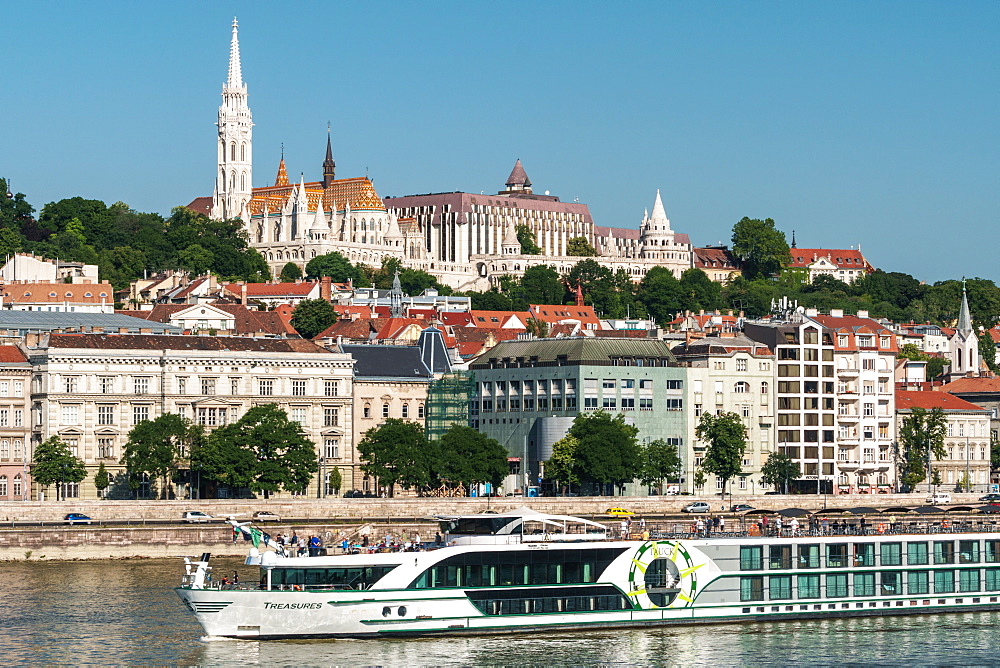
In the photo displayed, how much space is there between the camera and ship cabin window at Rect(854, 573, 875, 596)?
5978 centimetres

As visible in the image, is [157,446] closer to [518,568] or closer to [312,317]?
[518,568]

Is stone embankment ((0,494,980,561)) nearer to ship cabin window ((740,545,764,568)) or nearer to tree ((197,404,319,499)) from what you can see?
tree ((197,404,319,499))

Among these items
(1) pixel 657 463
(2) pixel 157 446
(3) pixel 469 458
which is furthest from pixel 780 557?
(1) pixel 657 463

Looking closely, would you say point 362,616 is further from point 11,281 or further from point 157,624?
point 11,281

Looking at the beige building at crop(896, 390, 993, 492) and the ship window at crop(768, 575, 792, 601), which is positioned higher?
the beige building at crop(896, 390, 993, 492)

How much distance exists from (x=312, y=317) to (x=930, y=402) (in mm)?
48854

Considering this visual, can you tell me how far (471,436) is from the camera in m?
96.5

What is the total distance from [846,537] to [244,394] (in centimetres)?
4404

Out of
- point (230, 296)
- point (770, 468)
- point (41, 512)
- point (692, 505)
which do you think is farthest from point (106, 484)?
point (230, 296)

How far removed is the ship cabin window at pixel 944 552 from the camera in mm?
60656

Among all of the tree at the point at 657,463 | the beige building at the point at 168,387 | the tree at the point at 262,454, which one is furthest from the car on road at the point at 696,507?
the beige building at the point at 168,387

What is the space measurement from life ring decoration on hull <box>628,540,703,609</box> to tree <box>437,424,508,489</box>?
121 feet

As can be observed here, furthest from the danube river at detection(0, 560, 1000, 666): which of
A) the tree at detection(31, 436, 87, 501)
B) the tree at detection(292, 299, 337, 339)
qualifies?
the tree at detection(292, 299, 337, 339)

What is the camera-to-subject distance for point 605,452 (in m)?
95.2
